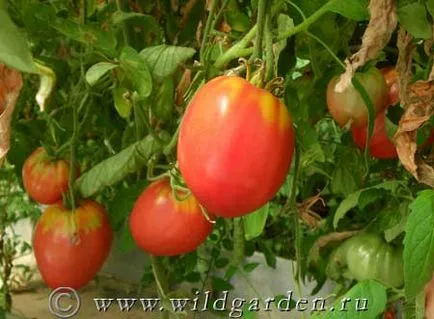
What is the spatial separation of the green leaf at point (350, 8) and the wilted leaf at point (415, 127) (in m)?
0.06

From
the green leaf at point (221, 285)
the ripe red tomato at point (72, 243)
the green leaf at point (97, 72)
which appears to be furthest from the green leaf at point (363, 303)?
the green leaf at point (221, 285)

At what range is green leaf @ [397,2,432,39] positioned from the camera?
0.52 metres

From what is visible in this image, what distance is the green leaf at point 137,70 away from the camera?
0.60 m

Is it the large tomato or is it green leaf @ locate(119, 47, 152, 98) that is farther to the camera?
green leaf @ locate(119, 47, 152, 98)

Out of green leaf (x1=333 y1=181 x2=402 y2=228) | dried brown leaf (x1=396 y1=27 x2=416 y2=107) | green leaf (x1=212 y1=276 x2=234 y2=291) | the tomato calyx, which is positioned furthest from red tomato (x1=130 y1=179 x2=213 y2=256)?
green leaf (x1=212 y1=276 x2=234 y2=291)

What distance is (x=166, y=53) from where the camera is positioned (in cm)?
61

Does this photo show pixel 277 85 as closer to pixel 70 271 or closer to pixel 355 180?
pixel 355 180

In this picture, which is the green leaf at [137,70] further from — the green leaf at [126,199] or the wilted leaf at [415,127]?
the green leaf at [126,199]

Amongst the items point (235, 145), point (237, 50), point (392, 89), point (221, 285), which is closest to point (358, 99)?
point (392, 89)

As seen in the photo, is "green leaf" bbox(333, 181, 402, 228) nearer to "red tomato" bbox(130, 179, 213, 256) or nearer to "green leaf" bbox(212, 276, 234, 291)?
"red tomato" bbox(130, 179, 213, 256)

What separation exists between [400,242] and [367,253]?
43 mm

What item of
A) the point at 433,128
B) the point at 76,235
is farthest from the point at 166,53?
the point at 76,235

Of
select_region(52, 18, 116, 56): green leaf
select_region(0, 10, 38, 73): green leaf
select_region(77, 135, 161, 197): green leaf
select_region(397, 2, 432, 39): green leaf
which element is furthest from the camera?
select_region(77, 135, 161, 197): green leaf

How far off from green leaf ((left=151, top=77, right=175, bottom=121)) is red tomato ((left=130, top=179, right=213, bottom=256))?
85 mm
